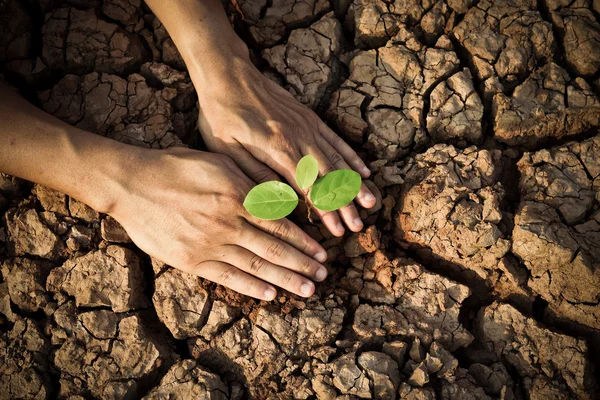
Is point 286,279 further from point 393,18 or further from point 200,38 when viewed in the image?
point 393,18

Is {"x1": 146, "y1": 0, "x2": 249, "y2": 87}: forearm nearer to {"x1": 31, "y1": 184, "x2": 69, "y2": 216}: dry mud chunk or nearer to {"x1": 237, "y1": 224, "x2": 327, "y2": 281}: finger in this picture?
{"x1": 237, "y1": 224, "x2": 327, "y2": 281}: finger

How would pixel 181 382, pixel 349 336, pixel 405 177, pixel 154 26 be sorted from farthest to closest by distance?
pixel 154 26 < pixel 405 177 < pixel 349 336 < pixel 181 382

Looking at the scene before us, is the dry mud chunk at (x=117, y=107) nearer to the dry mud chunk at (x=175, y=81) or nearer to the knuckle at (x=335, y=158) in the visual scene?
the dry mud chunk at (x=175, y=81)

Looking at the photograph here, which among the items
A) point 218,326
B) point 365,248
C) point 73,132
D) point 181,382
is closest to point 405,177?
point 365,248

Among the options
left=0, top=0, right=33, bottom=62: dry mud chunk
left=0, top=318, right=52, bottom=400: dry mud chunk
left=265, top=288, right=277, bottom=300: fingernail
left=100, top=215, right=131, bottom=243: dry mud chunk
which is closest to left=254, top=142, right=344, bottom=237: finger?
left=265, top=288, right=277, bottom=300: fingernail

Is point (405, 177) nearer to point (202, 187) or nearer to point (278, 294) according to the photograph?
point (278, 294)

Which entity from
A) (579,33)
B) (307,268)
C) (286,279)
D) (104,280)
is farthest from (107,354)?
(579,33)

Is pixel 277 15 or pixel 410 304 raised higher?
pixel 277 15
